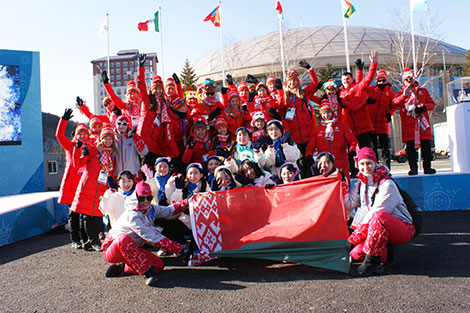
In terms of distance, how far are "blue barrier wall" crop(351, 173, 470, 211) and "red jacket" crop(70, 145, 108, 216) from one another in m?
5.61

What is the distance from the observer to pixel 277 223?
157 inches

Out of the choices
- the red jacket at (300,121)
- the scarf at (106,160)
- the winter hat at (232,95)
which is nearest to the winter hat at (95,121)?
the scarf at (106,160)

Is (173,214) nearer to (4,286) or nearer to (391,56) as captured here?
(4,286)

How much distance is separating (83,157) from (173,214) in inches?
76.7

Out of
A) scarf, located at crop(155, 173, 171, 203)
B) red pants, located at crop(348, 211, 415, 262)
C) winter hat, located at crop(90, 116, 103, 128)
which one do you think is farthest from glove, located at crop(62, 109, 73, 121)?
red pants, located at crop(348, 211, 415, 262)

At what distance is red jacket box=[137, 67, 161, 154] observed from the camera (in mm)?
5918

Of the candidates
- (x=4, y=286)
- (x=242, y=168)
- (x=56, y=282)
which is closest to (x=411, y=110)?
(x=242, y=168)

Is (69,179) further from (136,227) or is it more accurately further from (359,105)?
(359,105)

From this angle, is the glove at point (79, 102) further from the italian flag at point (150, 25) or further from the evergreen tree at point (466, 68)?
the evergreen tree at point (466, 68)

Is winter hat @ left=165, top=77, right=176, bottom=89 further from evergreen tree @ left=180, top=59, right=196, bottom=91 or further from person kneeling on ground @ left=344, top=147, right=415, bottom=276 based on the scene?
evergreen tree @ left=180, top=59, right=196, bottom=91

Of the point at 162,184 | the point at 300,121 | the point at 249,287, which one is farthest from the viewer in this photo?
the point at 300,121

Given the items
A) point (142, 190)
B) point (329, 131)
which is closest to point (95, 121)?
point (142, 190)

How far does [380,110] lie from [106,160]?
545 cm

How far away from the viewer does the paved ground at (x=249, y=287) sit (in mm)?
2994
